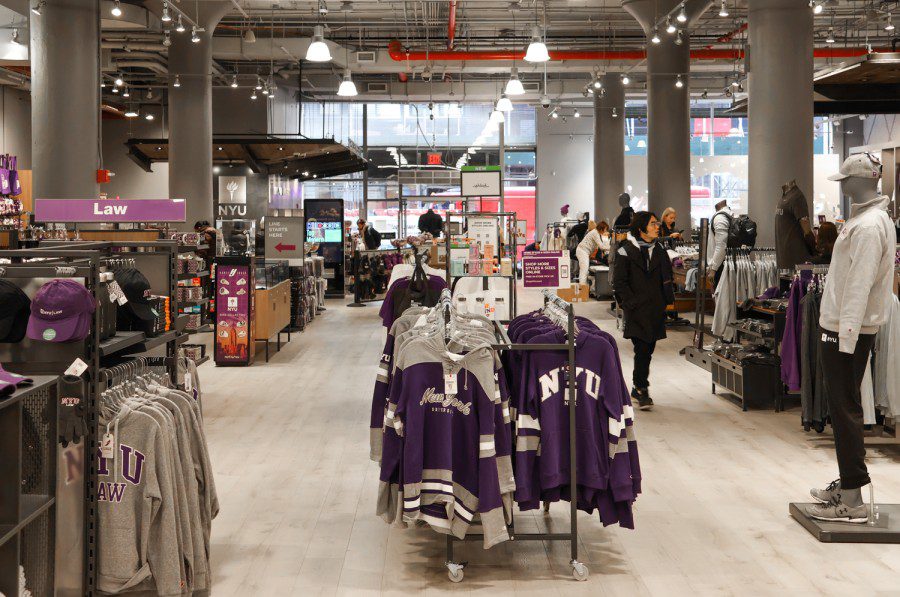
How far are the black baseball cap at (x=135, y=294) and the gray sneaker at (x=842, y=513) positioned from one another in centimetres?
331

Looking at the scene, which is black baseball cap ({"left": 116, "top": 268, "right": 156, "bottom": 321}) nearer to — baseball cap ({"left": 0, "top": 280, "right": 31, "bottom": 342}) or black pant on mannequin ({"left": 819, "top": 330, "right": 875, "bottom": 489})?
baseball cap ({"left": 0, "top": 280, "right": 31, "bottom": 342})

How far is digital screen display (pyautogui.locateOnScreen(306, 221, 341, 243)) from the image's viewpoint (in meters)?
18.5

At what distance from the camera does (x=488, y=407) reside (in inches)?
147

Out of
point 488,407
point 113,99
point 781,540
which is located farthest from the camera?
point 113,99

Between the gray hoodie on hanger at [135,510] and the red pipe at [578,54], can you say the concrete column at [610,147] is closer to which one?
the red pipe at [578,54]

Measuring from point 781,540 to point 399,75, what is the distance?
2033 cm

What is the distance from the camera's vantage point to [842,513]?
441 centimetres

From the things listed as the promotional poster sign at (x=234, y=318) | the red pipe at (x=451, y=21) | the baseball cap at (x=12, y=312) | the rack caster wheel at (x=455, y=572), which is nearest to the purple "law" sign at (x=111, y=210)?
the promotional poster sign at (x=234, y=318)

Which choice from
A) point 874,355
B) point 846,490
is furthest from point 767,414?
point 846,490

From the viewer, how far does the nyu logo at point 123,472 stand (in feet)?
11.2

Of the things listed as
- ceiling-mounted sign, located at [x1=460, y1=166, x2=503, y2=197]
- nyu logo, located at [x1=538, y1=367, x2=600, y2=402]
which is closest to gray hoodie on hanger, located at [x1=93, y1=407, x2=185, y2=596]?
nyu logo, located at [x1=538, y1=367, x2=600, y2=402]

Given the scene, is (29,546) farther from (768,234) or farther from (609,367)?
(768,234)

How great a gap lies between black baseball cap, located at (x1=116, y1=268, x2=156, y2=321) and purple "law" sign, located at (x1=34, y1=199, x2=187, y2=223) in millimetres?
4397

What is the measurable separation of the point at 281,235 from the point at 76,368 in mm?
9869
